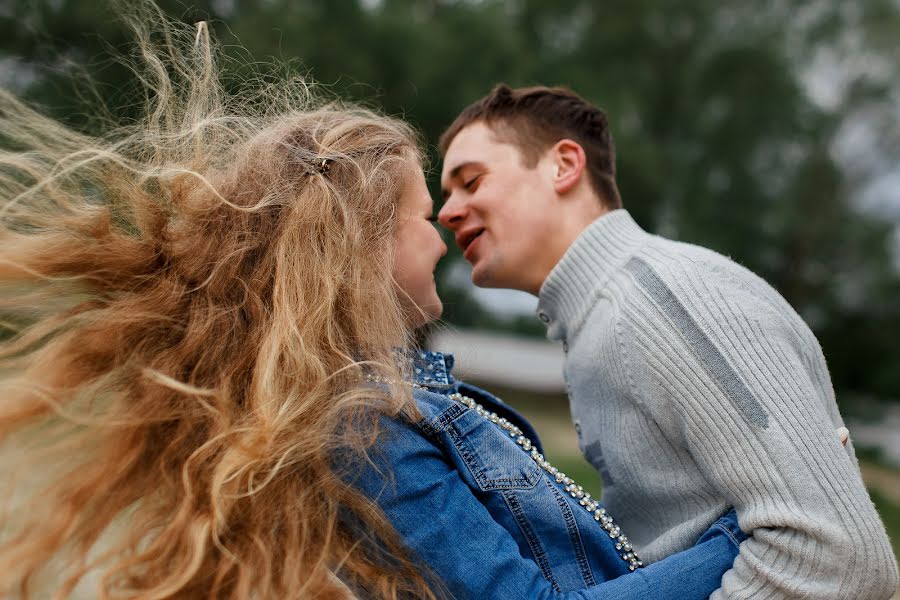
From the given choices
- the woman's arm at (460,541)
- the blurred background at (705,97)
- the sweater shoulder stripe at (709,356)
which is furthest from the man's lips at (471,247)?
the blurred background at (705,97)

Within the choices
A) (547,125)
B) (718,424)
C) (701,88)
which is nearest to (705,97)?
(701,88)

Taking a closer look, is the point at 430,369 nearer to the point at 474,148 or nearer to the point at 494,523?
the point at 494,523

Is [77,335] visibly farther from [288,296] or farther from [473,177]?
[473,177]

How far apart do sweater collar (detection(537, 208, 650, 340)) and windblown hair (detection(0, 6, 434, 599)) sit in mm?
484

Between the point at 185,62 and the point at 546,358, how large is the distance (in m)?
17.1

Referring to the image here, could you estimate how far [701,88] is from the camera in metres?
11.3

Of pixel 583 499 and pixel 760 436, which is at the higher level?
pixel 760 436

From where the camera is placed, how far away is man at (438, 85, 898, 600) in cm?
149

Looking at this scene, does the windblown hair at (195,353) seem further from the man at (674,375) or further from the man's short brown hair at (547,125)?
the man's short brown hair at (547,125)

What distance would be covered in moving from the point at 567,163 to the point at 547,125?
0.15 metres

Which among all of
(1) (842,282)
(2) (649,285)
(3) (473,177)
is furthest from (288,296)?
(1) (842,282)

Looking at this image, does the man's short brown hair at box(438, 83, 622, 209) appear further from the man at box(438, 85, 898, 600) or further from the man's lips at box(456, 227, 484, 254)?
the man's lips at box(456, 227, 484, 254)

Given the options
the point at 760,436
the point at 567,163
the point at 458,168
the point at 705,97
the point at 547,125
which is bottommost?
the point at 760,436

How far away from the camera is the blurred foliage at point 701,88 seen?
785cm
